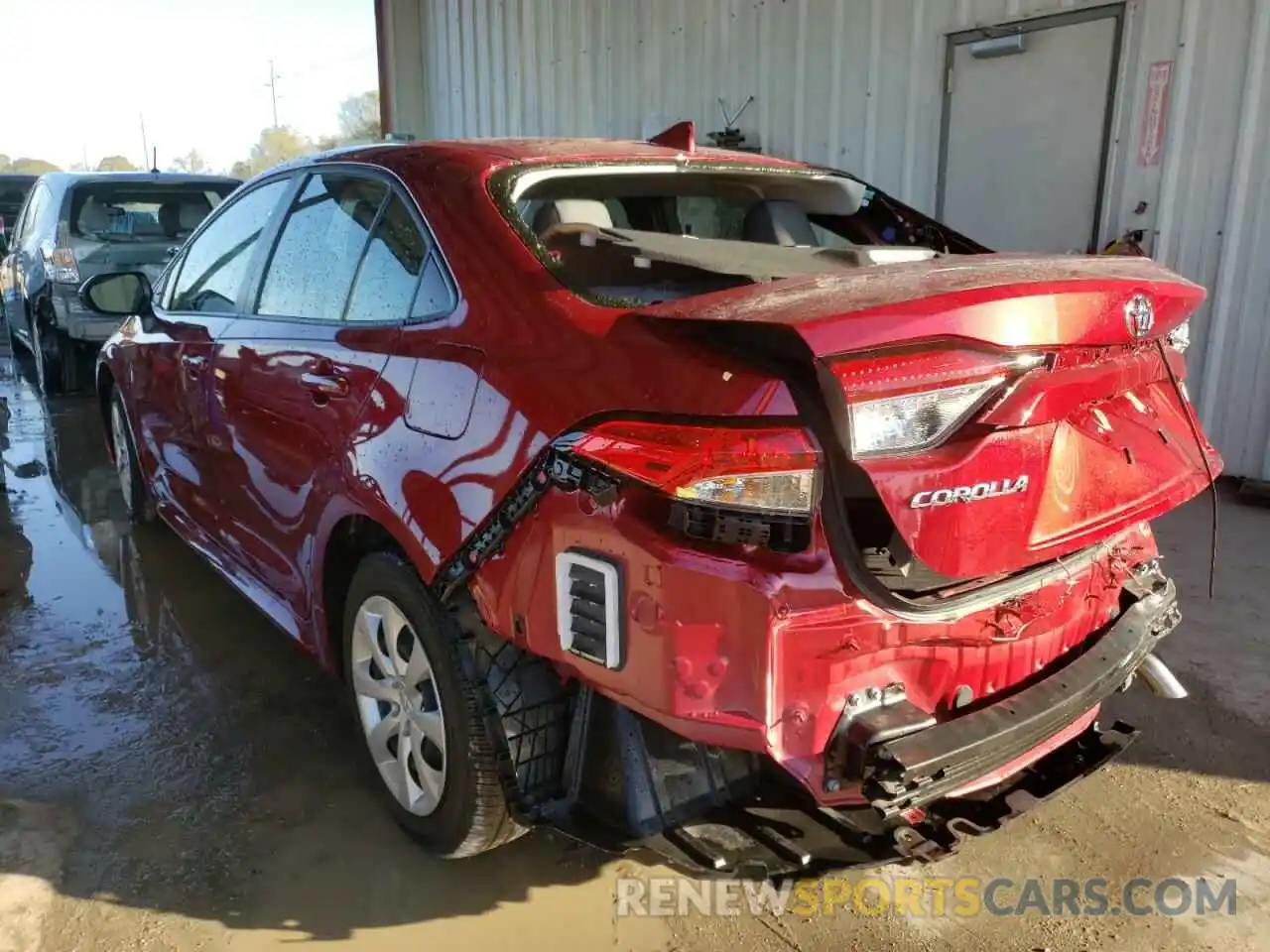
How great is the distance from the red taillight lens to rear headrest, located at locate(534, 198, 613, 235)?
42.1 inches

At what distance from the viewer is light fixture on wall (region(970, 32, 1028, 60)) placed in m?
5.79

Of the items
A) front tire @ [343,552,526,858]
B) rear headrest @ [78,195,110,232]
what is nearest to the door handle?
front tire @ [343,552,526,858]

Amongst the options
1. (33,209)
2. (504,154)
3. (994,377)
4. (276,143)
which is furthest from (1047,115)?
(276,143)

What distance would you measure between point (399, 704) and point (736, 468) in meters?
1.25

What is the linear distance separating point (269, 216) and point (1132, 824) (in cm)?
315

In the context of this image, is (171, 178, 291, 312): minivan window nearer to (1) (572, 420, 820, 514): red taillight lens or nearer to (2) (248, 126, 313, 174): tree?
(1) (572, 420, 820, 514): red taillight lens

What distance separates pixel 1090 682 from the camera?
2.06 metres

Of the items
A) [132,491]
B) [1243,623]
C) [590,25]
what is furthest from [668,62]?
[1243,623]

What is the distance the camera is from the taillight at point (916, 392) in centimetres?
161

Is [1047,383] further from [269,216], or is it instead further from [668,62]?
[668,62]

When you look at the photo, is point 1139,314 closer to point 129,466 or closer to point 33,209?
point 129,466

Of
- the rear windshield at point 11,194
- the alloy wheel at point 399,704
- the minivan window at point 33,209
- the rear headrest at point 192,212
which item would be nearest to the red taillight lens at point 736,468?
the alloy wheel at point 399,704

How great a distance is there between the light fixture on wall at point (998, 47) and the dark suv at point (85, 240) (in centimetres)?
599

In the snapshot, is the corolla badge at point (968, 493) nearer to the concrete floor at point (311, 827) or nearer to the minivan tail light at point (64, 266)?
the concrete floor at point (311, 827)
